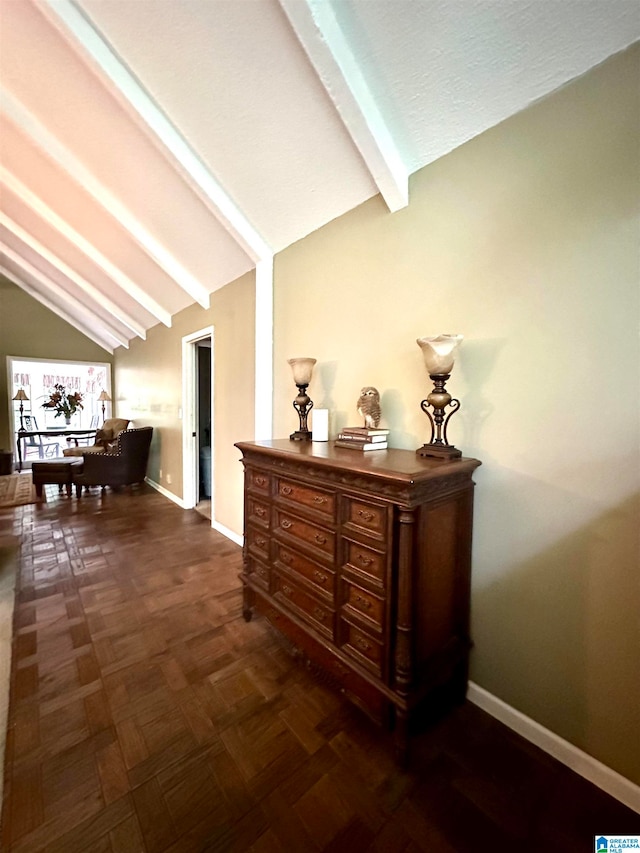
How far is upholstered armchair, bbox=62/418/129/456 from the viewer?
4.88 m

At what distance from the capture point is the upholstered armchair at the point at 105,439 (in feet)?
16.0

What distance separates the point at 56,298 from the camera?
241 inches

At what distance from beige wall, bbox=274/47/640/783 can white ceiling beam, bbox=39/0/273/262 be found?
1.26 metres

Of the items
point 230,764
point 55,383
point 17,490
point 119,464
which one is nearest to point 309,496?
point 230,764

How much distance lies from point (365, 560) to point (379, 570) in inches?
2.9

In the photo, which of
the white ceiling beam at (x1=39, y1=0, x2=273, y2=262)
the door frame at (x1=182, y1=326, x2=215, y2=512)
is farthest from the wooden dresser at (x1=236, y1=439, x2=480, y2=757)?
the door frame at (x1=182, y1=326, x2=215, y2=512)

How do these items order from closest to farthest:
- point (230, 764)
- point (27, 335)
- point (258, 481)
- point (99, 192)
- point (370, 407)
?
point (230, 764) < point (370, 407) < point (258, 481) < point (99, 192) < point (27, 335)

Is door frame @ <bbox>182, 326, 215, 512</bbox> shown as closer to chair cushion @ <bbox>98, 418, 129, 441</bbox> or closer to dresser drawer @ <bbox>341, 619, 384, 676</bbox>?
chair cushion @ <bbox>98, 418, 129, 441</bbox>

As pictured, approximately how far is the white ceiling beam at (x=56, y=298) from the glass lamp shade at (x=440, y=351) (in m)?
6.32

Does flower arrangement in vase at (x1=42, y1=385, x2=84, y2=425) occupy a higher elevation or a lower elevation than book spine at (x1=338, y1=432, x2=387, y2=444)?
higher

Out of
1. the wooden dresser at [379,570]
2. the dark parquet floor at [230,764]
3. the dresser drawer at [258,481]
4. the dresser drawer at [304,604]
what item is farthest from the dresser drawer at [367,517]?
the dark parquet floor at [230,764]

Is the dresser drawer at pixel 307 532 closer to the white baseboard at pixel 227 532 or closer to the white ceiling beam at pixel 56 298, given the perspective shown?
the white baseboard at pixel 227 532

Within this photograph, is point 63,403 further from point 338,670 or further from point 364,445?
point 338,670

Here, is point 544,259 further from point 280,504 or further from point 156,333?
point 156,333
